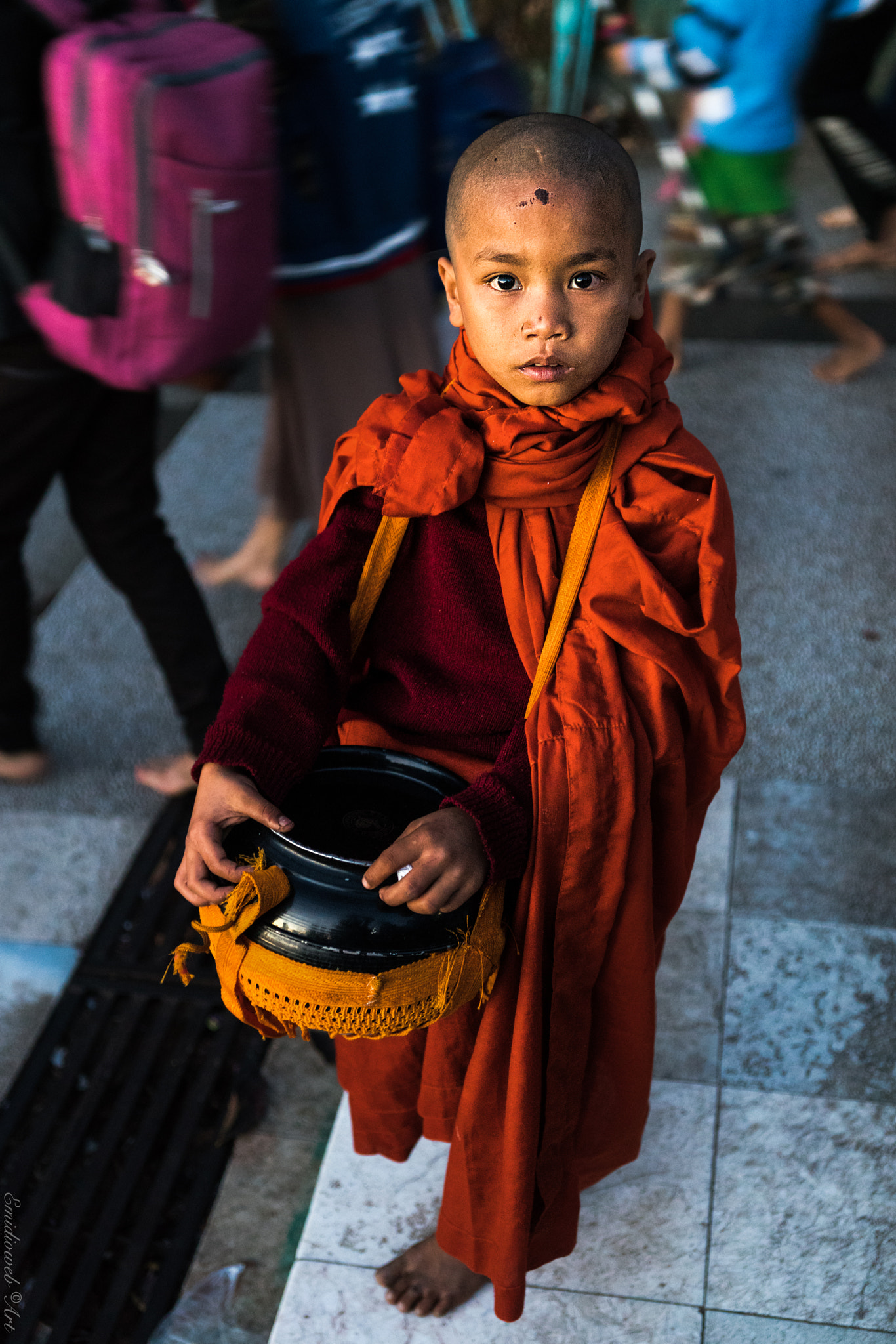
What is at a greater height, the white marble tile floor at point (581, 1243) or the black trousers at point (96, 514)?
the black trousers at point (96, 514)

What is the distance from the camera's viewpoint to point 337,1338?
170 centimetres

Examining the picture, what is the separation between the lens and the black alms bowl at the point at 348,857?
117 cm

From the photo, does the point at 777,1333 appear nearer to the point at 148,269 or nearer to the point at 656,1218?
the point at 656,1218

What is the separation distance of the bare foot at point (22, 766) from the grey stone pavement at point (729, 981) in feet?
0.11

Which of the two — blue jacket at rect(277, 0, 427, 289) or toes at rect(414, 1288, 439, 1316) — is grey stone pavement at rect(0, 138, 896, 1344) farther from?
blue jacket at rect(277, 0, 427, 289)

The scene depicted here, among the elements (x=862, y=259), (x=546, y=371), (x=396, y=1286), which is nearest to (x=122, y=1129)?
(x=396, y=1286)

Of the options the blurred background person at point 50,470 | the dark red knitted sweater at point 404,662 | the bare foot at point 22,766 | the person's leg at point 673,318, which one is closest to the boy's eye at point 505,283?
the dark red knitted sweater at point 404,662

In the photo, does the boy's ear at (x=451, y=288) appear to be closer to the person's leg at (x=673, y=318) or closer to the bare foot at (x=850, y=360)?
the person's leg at (x=673, y=318)

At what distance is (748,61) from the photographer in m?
3.47

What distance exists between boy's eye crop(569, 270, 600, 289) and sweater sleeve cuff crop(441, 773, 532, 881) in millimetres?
521

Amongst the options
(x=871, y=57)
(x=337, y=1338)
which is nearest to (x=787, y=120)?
(x=871, y=57)

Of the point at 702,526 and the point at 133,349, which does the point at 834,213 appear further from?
the point at 702,526

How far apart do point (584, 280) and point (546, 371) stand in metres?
0.10

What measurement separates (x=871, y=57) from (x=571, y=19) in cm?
124
